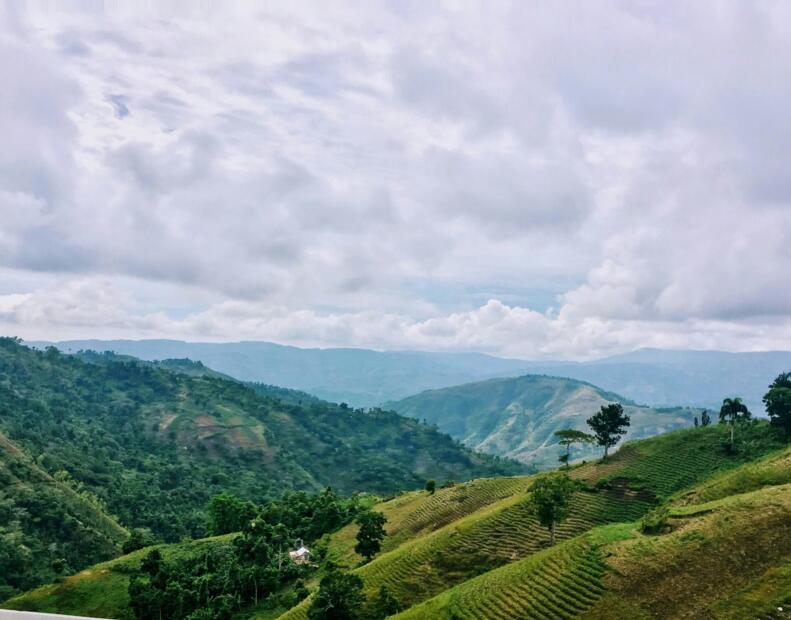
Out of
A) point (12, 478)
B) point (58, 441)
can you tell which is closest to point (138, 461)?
point (58, 441)

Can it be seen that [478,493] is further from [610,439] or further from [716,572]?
[716,572]

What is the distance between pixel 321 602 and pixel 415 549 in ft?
49.9

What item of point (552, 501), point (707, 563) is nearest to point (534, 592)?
point (707, 563)

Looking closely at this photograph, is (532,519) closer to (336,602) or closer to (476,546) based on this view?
(476,546)

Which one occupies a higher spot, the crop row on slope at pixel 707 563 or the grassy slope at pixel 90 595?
the crop row on slope at pixel 707 563

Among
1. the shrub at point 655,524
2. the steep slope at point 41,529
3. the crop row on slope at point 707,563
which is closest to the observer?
the crop row on slope at point 707,563

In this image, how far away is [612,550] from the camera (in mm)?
40031

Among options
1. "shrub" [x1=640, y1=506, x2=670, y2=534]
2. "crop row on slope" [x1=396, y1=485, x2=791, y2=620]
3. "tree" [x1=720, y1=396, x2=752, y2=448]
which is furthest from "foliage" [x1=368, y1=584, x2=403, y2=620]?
"tree" [x1=720, y1=396, x2=752, y2=448]

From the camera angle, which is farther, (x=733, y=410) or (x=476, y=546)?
(x=733, y=410)

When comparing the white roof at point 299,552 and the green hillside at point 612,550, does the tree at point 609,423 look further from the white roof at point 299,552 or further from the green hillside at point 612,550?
the white roof at point 299,552

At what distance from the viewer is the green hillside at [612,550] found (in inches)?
1340

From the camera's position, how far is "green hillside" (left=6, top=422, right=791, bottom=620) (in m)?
34.0

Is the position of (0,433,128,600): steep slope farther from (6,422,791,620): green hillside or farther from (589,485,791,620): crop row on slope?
(589,485,791,620): crop row on slope

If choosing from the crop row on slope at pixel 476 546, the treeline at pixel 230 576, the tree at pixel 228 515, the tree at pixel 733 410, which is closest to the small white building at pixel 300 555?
the treeline at pixel 230 576
